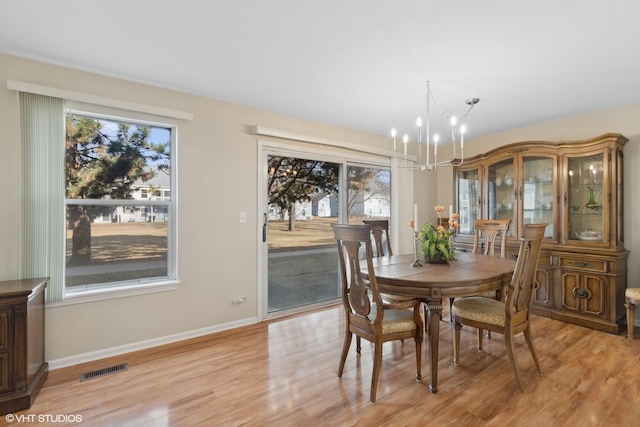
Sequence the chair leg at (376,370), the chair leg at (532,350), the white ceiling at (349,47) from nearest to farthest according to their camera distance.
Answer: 1. the white ceiling at (349,47)
2. the chair leg at (376,370)
3. the chair leg at (532,350)

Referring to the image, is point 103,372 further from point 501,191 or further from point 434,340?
point 501,191

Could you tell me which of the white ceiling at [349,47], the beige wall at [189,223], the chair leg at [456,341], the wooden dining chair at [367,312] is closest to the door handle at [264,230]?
the beige wall at [189,223]

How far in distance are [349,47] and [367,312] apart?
1.87 m

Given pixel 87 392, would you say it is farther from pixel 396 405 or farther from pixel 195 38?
pixel 195 38

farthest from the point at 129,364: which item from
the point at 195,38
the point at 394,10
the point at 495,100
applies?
the point at 495,100

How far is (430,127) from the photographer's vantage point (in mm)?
4176

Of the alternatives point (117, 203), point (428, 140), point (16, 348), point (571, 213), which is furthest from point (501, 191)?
point (16, 348)

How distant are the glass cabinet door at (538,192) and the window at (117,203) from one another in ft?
13.4

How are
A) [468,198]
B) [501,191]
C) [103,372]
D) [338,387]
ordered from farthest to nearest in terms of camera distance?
[468,198] < [501,191] < [103,372] < [338,387]

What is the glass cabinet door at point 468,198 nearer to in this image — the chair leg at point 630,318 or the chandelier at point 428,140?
the chandelier at point 428,140

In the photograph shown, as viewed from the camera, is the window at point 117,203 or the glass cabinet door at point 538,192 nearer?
the window at point 117,203

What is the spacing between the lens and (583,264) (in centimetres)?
323

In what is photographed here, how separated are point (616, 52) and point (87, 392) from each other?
176 inches

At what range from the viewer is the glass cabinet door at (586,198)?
325 cm
